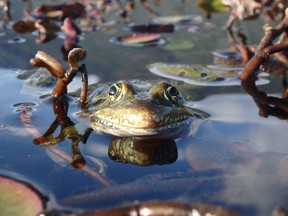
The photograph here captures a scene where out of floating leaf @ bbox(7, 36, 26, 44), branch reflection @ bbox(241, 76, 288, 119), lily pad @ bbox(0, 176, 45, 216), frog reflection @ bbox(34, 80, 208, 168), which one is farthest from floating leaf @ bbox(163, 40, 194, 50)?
lily pad @ bbox(0, 176, 45, 216)

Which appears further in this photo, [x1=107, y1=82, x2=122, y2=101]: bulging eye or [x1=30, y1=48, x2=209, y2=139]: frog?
[x1=107, y1=82, x2=122, y2=101]: bulging eye

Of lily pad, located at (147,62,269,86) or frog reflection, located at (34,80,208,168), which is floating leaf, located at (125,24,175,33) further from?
frog reflection, located at (34,80,208,168)

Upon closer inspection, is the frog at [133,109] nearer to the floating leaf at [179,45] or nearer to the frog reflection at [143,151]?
the frog reflection at [143,151]

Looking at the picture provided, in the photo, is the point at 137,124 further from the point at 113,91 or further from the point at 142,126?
the point at 113,91

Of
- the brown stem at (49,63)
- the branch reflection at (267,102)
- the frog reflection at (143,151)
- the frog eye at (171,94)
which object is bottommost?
the branch reflection at (267,102)

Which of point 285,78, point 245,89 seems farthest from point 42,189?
point 285,78

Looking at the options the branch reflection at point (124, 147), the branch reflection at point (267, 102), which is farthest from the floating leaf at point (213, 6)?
the branch reflection at point (124, 147)
